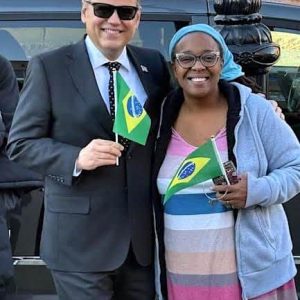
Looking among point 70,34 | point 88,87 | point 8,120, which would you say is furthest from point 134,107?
point 70,34

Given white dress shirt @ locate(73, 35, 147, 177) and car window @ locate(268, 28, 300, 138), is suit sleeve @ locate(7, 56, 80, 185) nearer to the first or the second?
white dress shirt @ locate(73, 35, 147, 177)

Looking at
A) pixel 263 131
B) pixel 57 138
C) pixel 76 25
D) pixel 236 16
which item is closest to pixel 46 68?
pixel 57 138

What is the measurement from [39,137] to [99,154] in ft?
0.96

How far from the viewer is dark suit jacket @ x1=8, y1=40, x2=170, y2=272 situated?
104 inches

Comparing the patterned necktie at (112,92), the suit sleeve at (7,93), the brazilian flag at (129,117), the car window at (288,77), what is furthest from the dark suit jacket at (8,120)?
the car window at (288,77)

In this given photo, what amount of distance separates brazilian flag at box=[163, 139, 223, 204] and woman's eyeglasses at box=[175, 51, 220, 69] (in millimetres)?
300

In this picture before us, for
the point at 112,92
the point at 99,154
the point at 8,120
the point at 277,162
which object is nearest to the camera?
the point at 99,154

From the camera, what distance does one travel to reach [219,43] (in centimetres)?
269

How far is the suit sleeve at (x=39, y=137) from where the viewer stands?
8.56ft

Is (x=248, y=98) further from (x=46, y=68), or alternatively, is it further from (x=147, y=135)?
(x=46, y=68)

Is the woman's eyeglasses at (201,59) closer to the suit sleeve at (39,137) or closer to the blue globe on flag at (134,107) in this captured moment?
the blue globe on flag at (134,107)

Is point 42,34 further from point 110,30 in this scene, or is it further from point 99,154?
point 99,154

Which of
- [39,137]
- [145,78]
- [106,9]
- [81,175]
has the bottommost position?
[81,175]

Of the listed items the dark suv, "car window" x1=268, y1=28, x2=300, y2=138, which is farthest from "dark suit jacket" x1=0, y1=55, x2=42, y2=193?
"car window" x1=268, y1=28, x2=300, y2=138
